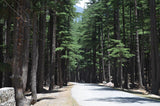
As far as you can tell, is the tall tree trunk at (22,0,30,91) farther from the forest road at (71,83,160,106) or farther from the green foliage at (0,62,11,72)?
the forest road at (71,83,160,106)

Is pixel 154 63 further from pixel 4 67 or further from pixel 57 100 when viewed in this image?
pixel 4 67

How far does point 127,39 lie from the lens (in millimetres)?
37938

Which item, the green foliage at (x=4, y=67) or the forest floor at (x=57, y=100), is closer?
the forest floor at (x=57, y=100)

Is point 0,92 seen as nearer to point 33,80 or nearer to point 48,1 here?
point 33,80

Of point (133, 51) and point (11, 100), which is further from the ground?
point (133, 51)

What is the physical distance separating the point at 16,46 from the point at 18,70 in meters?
1.41

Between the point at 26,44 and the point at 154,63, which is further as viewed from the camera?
the point at 154,63

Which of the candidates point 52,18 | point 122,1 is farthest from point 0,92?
point 122,1

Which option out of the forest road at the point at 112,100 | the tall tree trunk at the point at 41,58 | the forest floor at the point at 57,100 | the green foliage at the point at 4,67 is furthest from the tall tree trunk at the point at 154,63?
the green foliage at the point at 4,67

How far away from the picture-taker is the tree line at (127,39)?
833 inches

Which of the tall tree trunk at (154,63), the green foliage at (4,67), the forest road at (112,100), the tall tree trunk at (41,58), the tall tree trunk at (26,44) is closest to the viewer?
the forest road at (112,100)

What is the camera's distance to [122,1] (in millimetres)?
29875

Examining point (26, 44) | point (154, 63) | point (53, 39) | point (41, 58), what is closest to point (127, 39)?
point (53, 39)

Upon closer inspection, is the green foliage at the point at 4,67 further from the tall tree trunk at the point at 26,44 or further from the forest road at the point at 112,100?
the forest road at the point at 112,100
